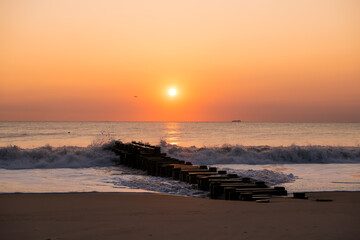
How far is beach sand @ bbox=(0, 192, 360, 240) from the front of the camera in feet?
21.8

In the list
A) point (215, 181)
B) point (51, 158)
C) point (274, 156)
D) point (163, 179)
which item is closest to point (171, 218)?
point (215, 181)

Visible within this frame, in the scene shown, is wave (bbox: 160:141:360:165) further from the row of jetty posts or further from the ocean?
the row of jetty posts

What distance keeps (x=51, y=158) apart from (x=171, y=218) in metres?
18.7

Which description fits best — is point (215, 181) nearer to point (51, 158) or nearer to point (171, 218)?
point (171, 218)

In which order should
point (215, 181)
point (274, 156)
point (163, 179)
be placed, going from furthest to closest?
1. point (274, 156)
2. point (163, 179)
3. point (215, 181)

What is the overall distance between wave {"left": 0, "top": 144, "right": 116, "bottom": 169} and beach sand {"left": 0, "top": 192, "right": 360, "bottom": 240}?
13.2m

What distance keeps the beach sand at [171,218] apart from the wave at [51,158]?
13157mm

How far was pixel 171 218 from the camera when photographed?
7871mm

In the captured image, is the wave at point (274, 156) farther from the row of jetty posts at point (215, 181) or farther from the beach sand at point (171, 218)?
the beach sand at point (171, 218)

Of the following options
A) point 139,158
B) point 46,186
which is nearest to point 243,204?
point 46,186

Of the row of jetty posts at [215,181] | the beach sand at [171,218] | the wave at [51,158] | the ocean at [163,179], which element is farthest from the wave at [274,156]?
the beach sand at [171,218]

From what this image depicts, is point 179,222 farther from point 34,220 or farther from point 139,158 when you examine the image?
point 139,158

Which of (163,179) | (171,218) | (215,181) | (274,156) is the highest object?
(274,156)

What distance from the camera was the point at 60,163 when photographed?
2455cm
